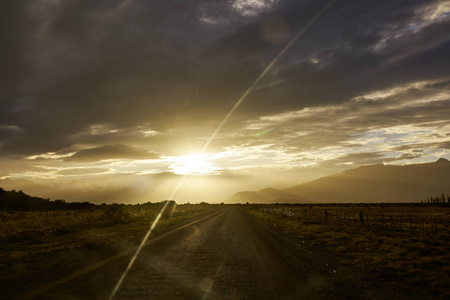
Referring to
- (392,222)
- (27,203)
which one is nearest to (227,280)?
(392,222)

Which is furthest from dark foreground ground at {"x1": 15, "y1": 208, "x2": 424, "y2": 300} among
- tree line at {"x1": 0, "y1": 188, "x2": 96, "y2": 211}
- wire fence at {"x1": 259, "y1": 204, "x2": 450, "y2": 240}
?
tree line at {"x1": 0, "y1": 188, "x2": 96, "y2": 211}

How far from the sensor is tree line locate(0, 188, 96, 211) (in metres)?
73.9

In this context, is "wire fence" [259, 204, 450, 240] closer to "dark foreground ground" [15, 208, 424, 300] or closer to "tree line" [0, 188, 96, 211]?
"dark foreground ground" [15, 208, 424, 300]

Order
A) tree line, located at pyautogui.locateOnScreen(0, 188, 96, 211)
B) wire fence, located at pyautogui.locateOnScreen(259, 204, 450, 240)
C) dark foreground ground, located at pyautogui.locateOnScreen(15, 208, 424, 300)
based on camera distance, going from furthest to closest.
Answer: tree line, located at pyautogui.locateOnScreen(0, 188, 96, 211), wire fence, located at pyautogui.locateOnScreen(259, 204, 450, 240), dark foreground ground, located at pyautogui.locateOnScreen(15, 208, 424, 300)

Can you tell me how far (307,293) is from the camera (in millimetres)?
7238

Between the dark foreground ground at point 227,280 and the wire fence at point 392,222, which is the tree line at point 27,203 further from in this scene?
the dark foreground ground at point 227,280

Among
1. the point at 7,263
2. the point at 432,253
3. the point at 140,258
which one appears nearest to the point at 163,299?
the point at 140,258

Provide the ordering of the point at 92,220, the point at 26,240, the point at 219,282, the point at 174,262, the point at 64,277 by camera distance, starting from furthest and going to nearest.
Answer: the point at 92,220, the point at 26,240, the point at 174,262, the point at 64,277, the point at 219,282

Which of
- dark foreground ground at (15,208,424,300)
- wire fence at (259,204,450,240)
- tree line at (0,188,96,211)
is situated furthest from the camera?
tree line at (0,188,96,211)

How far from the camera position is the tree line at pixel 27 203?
73.9m

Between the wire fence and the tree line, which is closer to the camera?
the wire fence

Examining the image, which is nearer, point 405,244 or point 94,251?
point 94,251

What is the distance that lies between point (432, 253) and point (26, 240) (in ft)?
74.0

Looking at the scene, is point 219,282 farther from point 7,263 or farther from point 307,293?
point 7,263
